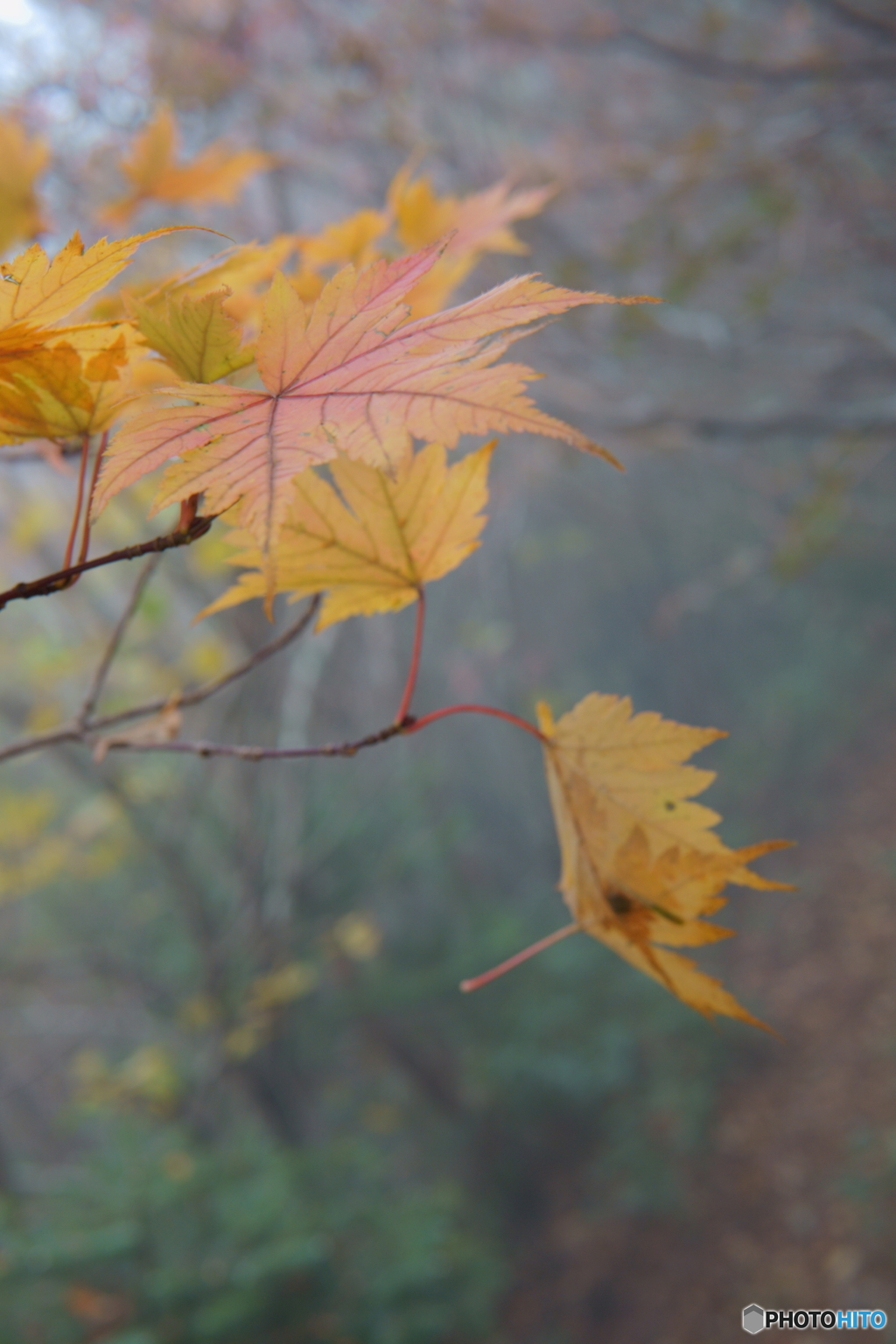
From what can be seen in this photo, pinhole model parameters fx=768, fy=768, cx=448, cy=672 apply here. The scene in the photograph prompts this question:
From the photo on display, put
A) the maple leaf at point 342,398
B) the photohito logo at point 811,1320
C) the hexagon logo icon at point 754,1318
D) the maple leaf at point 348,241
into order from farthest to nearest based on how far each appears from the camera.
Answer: the hexagon logo icon at point 754,1318, the photohito logo at point 811,1320, the maple leaf at point 348,241, the maple leaf at point 342,398

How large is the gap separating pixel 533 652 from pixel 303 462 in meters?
9.15

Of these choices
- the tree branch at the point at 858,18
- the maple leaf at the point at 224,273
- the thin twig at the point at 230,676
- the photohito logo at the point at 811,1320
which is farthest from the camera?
the photohito logo at the point at 811,1320

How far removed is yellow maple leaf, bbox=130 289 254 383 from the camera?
1.50ft

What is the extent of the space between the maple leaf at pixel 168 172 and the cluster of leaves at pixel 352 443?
532 millimetres

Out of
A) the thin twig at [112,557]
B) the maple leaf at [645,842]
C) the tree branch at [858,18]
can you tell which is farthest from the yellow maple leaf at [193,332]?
the tree branch at [858,18]

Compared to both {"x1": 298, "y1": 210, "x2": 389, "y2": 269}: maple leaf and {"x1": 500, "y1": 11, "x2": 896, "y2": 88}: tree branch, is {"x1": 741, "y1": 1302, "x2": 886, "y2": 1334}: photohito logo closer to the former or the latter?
{"x1": 298, "y1": 210, "x2": 389, "y2": 269}: maple leaf

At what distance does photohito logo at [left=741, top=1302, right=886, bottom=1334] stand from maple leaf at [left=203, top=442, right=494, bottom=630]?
3.25m

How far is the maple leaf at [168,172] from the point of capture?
3.79ft

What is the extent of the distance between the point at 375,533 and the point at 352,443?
0.19 metres

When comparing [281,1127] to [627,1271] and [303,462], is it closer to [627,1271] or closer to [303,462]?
[627,1271]

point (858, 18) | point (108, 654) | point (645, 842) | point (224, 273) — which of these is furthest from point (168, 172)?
point (858, 18)

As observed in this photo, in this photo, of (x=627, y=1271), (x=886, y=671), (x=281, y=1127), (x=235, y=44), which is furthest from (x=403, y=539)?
→ (x=886, y=671)

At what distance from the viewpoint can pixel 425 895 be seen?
5.84 meters

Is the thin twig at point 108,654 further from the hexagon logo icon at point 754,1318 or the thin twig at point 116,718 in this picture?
the hexagon logo icon at point 754,1318
